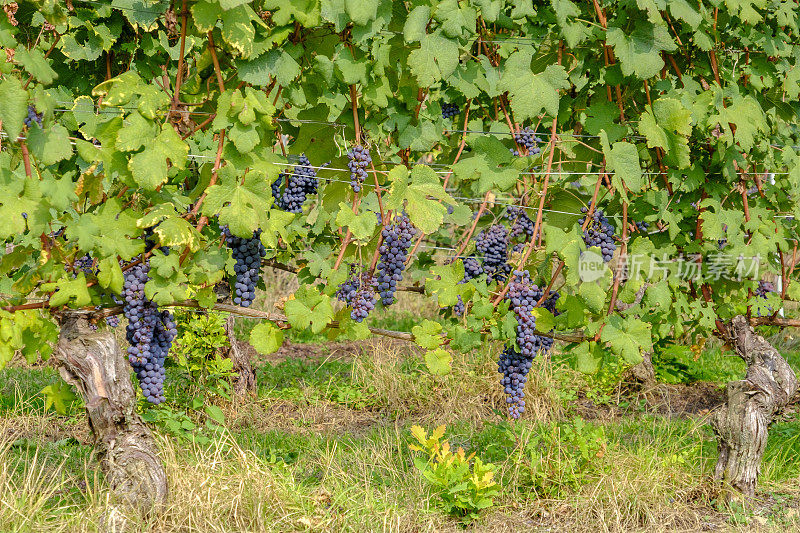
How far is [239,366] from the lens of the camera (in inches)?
218

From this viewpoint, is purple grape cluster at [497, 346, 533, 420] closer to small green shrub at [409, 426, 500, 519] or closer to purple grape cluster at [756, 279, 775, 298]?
small green shrub at [409, 426, 500, 519]

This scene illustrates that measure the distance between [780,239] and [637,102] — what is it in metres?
1.01

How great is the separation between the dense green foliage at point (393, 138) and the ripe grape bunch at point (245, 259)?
97 millimetres

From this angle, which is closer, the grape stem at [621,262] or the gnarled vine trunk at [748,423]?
the grape stem at [621,262]

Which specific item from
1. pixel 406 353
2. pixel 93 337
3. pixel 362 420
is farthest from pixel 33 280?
pixel 406 353

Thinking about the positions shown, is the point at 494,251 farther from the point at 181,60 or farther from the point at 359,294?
the point at 181,60

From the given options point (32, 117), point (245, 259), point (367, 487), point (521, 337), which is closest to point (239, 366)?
point (367, 487)

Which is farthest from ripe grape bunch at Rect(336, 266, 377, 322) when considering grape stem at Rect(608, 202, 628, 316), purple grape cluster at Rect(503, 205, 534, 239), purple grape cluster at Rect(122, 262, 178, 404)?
purple grape cluster at Rect(503, 205, 534, 239)

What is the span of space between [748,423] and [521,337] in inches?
51.9

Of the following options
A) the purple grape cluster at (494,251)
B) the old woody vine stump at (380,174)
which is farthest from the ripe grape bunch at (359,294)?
the purple grape cluster at (494,251)

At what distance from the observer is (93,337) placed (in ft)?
10.9

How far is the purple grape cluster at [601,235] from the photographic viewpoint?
3.35 metres

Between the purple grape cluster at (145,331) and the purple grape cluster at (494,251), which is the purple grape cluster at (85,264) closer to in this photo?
the purple grape cluster at (145,331)

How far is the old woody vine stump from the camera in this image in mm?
2748
